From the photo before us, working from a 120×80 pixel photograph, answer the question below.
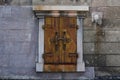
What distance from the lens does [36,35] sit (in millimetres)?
11531

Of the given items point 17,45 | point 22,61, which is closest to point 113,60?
point 22,61

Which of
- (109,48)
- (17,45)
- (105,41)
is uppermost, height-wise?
(105,41)

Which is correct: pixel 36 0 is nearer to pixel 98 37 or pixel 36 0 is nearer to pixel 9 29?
pixel 9 29

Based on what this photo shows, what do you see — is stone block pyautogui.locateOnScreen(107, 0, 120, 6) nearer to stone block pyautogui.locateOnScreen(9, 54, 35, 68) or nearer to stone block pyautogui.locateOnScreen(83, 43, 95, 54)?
stone block pyautogui.locateOnScreen(83, 43, 95, 54)

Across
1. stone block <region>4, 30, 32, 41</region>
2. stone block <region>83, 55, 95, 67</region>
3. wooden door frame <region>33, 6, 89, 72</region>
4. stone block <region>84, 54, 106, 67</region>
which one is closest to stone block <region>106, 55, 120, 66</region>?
stone block <region>84, 54, 106, 67</region>

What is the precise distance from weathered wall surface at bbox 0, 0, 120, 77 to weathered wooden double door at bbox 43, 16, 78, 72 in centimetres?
33

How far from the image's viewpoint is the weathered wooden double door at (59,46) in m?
11.4

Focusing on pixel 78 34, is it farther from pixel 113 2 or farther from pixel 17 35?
pixel 17 35

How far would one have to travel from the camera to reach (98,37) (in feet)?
38.0

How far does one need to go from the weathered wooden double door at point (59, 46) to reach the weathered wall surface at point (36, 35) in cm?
33

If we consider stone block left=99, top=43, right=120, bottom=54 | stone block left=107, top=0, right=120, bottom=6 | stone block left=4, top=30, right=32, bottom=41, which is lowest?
stone block left=99, top=43, right=120, bottom=54

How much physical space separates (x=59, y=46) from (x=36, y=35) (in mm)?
737

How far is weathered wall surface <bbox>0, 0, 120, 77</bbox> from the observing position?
37.8 feet

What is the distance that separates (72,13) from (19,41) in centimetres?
173
